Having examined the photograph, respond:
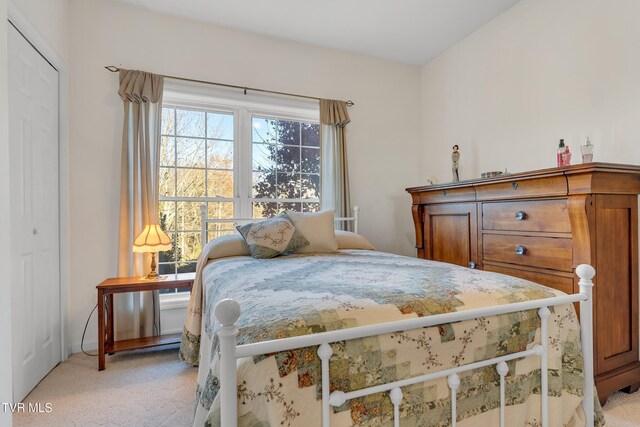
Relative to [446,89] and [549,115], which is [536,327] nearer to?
[549,115]

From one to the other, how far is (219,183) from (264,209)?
478 mm

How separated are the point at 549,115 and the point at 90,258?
3706 mm

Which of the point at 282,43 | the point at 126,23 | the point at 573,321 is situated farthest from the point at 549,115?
the point at 126,23

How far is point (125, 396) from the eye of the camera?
6.12 feet

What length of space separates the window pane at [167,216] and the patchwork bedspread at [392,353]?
1.67m

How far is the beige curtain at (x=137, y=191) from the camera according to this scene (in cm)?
254

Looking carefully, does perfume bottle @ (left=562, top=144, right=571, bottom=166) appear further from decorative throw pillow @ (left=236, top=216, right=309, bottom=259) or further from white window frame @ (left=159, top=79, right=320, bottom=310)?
white window frame @ (left=159, top=79, right=320, bottom=310)

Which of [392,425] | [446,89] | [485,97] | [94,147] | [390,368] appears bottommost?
[392,425]

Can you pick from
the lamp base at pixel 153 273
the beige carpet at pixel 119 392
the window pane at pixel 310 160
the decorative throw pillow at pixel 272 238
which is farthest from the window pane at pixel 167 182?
the beige carpet at pixel 119 392

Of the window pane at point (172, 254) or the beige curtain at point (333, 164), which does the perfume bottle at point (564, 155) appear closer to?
the beige curtain at point (333, 164)

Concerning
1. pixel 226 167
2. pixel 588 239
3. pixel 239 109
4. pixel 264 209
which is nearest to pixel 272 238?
pixel 264 209

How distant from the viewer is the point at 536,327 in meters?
1.17

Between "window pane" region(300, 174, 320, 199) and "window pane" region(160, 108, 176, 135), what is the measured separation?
4.18 feet

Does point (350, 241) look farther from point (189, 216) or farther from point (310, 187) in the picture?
point (189, 216)
